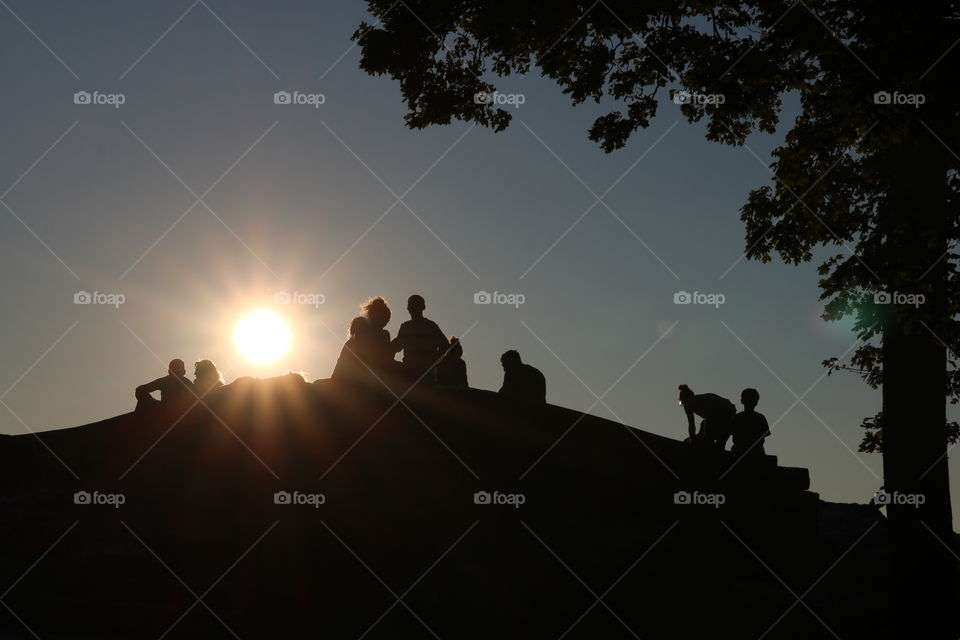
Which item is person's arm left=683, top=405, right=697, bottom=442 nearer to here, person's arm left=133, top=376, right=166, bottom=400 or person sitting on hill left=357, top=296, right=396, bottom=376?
person sitting on hill left=357, top=296, right=396, bottom=376

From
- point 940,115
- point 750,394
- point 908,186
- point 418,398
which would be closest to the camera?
point 940,115

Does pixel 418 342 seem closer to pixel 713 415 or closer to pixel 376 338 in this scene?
pixel 376 338

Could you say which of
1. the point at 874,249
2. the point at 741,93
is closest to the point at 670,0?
the point at 741,93

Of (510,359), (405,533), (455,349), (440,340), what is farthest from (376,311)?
(405,533)

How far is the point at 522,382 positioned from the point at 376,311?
7.35 ft

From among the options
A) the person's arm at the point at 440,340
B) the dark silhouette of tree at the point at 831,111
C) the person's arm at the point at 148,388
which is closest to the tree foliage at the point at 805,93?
the dark silhouette of tree at the point at 831,111

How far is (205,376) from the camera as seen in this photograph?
41.2 ft

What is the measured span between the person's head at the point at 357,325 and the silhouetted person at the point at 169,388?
2666mm

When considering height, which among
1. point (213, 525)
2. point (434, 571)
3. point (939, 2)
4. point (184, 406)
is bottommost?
point (434, 571)

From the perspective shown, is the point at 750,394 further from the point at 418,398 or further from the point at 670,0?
the point at 670,0

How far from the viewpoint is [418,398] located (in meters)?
11.2

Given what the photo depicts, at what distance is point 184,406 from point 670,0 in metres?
8.07

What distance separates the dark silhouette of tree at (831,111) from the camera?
28.3 ft

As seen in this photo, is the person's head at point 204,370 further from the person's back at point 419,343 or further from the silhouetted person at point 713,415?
the silhouetted person at point 713,415
